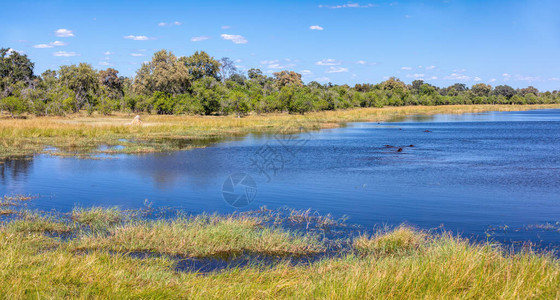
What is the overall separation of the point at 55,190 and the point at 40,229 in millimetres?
5772

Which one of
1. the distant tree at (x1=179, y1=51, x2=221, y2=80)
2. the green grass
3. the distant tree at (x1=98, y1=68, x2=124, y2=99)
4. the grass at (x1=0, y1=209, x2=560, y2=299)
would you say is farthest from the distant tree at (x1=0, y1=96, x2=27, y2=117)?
the grass at (x1=0, y1=209, x2=560, y2=299)

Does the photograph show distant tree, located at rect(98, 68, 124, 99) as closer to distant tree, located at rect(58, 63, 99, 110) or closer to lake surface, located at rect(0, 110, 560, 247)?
distant tree, located at rect(58, 63, 99, 110)

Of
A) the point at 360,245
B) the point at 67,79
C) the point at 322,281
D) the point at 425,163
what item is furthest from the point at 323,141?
the point at 67,79

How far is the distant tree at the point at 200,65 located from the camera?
6662cm

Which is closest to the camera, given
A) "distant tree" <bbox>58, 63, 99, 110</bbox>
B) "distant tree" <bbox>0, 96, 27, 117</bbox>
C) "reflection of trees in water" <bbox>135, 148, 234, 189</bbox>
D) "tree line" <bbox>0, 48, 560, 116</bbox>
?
"reflection of trees in water" <bbox>135, 148, 234, 189</bbox>

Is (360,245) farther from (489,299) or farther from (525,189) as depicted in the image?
(525,189)

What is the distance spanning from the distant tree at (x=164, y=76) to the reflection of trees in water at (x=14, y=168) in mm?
40734

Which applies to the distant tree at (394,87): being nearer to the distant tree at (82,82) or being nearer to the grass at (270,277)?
the distant tree at (82,82)

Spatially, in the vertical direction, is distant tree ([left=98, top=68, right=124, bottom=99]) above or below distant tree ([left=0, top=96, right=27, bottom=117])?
above

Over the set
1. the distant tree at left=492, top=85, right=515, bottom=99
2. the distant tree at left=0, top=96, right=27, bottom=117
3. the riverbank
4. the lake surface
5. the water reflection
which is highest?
the distant tree at left=492, top=85, right=515, bottom=99

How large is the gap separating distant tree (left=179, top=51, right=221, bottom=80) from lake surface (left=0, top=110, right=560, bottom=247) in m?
40.4

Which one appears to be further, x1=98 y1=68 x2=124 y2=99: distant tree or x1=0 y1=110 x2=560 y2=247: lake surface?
x1=98 y1=68 x2=124 y2=99: distant tree

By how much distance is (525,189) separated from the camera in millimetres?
16234

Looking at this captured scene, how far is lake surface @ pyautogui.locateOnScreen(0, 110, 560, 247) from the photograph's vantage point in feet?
40.9
